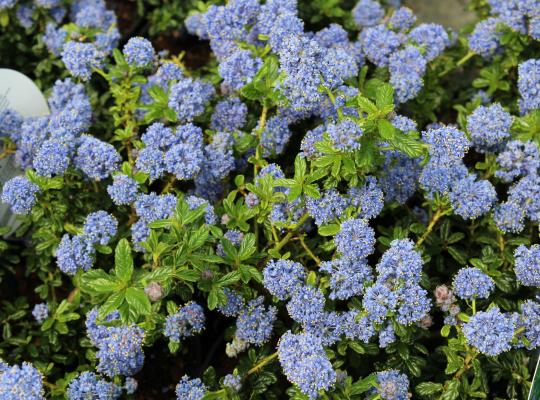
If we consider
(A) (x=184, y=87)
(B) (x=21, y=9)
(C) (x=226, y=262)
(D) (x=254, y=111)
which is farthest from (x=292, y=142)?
(B) (x=21, y=9)

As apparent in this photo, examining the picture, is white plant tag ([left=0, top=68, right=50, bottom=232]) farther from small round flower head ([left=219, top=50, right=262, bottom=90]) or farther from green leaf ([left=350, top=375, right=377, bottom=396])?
green leaf ([left=350, top=375, right=377, bottom=396])

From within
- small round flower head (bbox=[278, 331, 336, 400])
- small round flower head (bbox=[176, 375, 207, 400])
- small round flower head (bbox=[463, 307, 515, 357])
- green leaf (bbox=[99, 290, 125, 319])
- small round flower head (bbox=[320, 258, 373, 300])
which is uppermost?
green leaf (bbox=[99, 290, 125, 319])

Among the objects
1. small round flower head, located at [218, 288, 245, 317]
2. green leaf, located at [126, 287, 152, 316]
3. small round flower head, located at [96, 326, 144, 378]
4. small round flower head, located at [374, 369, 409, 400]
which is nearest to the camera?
green leaf, located at [126, 287, 152, 316]

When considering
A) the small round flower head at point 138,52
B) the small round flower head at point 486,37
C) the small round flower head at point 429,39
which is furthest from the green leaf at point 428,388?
the small round flower head at point 138,52

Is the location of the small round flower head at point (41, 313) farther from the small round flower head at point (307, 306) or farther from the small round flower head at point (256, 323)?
the small round flower head at point (307, 306)

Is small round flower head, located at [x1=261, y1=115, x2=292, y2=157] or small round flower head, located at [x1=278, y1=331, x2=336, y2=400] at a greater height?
small round flower head, located at [x1=261, y1=115, x2=292, y2=157]

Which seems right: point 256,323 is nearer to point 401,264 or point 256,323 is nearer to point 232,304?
point 232,304

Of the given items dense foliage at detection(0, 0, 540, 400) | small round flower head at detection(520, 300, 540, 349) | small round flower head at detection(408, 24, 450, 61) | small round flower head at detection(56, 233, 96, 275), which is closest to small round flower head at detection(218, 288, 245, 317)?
dense foliage at detection(0, 0, 540, 400)

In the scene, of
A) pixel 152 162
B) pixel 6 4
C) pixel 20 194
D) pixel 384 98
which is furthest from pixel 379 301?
pixel 6 4
